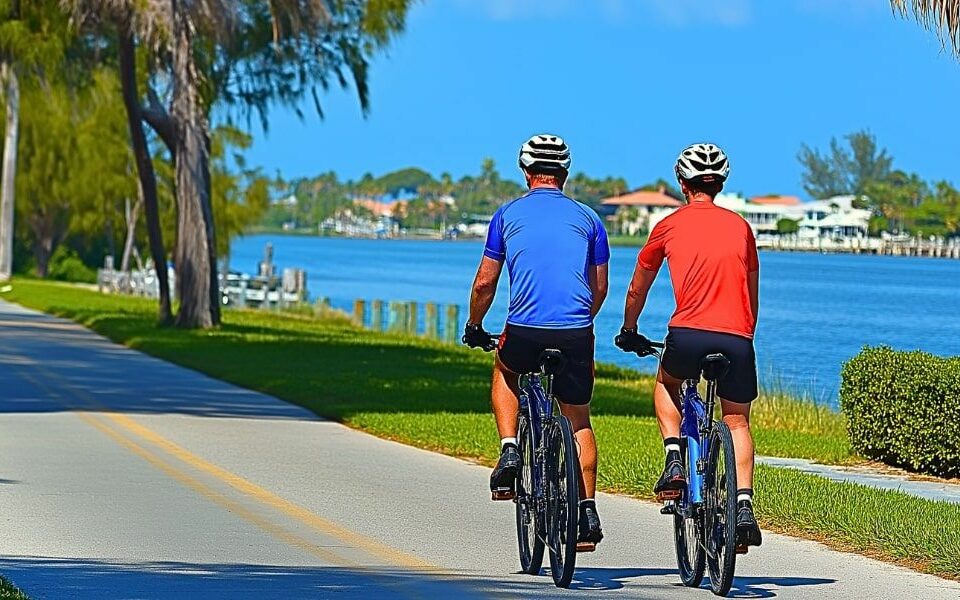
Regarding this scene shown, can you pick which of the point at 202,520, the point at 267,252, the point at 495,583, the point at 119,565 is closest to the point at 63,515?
the point at 202,520

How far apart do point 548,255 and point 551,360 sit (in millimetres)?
545

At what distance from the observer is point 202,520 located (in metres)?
11.4

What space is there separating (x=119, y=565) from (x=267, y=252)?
59.9m

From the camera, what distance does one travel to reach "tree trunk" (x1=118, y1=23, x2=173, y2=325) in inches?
1391

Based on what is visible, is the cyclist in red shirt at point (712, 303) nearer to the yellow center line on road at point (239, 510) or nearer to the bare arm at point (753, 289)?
the bare arm at point (753, 289)

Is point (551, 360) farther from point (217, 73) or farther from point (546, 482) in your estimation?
point (217, 73)

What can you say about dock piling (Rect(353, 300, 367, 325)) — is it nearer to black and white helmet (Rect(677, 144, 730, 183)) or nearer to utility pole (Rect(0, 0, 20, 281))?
utility pole (Rect(0, 0, 20, 281))

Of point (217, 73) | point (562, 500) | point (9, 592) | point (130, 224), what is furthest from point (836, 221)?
point (9, 592)

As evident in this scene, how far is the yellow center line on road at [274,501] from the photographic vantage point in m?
10.1

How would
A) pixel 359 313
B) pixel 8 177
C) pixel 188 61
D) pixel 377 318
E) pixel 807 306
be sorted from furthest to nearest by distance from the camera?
pixel 807 306
pixel 8 177
pixel 359 313
pixel 377 318
pixel 188 61

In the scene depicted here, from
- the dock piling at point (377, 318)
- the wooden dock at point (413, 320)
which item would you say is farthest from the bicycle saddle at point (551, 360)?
the dock piling at point (377, 318)

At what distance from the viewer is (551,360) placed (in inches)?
362

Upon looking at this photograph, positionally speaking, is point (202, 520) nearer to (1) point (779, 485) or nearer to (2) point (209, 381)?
(1) point (779, 485)

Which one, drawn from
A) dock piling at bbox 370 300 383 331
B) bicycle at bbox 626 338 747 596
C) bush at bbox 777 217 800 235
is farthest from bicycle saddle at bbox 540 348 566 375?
bush at bbox 777 217 800 235
